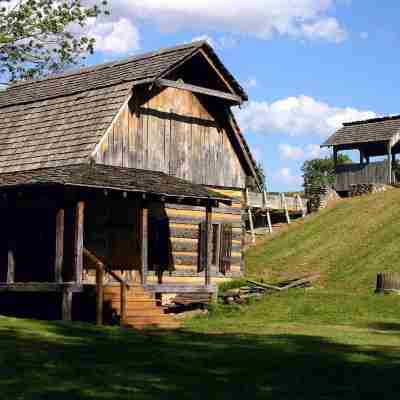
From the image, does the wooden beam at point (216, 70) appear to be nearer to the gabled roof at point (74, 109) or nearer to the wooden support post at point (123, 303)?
the gabled roof at point (74, 109)

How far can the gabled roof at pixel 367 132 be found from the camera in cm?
5643

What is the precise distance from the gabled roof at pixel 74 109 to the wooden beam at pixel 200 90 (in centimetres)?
25

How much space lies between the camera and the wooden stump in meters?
29.3

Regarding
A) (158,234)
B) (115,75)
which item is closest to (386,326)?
(158,234)

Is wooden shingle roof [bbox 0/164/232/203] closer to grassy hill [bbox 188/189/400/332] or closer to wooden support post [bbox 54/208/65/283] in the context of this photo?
wooden support post [bbox 54/208/65/283]

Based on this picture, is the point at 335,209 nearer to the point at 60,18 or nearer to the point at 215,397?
the point at 60,18

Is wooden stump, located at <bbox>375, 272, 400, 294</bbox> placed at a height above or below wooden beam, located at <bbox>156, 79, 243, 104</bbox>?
below

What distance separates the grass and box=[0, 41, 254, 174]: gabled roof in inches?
248

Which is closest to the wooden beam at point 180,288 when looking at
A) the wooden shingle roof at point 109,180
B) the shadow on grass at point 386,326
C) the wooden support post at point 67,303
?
the wooden support post at point 67,303

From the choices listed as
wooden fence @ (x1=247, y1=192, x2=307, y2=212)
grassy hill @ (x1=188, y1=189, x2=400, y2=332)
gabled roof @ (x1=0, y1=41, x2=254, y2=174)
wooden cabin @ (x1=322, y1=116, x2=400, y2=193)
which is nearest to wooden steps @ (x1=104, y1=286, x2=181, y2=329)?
grassy hill @ (x1=188, y1=189, x2=400, y2=332)

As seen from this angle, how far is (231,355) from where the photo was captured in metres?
16.4

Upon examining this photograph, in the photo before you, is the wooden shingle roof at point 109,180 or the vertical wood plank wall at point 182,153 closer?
the wooden shingle roof at point 109,180

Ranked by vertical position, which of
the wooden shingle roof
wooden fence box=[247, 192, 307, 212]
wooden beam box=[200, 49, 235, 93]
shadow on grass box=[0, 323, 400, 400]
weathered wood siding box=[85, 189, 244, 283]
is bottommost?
shadow on grass box=[0, 323, 400, 400]

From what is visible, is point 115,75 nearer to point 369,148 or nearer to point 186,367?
point 186,367
